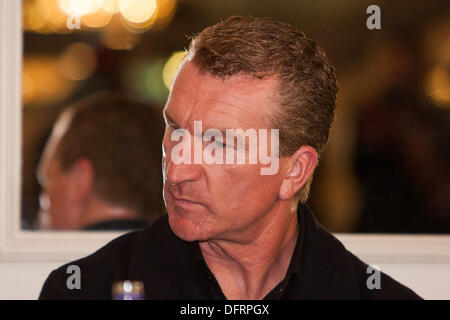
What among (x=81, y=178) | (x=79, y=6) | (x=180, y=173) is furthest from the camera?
(x=79, y=6)

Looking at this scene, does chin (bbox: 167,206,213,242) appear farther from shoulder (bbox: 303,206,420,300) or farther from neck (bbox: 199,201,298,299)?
shoulder (bbox: 303,206,420,300)

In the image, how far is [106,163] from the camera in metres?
2.02

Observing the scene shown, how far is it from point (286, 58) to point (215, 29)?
0.16 metres

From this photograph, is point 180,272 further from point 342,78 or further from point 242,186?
point 342,78

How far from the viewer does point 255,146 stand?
1.32 metres

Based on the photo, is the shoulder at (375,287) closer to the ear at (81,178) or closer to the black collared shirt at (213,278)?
the black collared shirt at (213,278)

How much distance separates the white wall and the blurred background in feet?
0.42

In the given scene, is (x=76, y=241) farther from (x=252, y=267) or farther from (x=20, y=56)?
(x=252, y=267)

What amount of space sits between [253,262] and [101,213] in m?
0.70

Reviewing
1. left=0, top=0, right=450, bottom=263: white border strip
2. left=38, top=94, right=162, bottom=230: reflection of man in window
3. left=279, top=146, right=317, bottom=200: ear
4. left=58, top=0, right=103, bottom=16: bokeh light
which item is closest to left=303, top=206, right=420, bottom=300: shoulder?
left=279, top=146, right=317, bottom=200: ear

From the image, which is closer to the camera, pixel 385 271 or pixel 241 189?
pixel 241 189

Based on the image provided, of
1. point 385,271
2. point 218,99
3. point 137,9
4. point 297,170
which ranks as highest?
point 137,9

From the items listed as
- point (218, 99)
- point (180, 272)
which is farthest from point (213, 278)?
A: point (218, 99)
